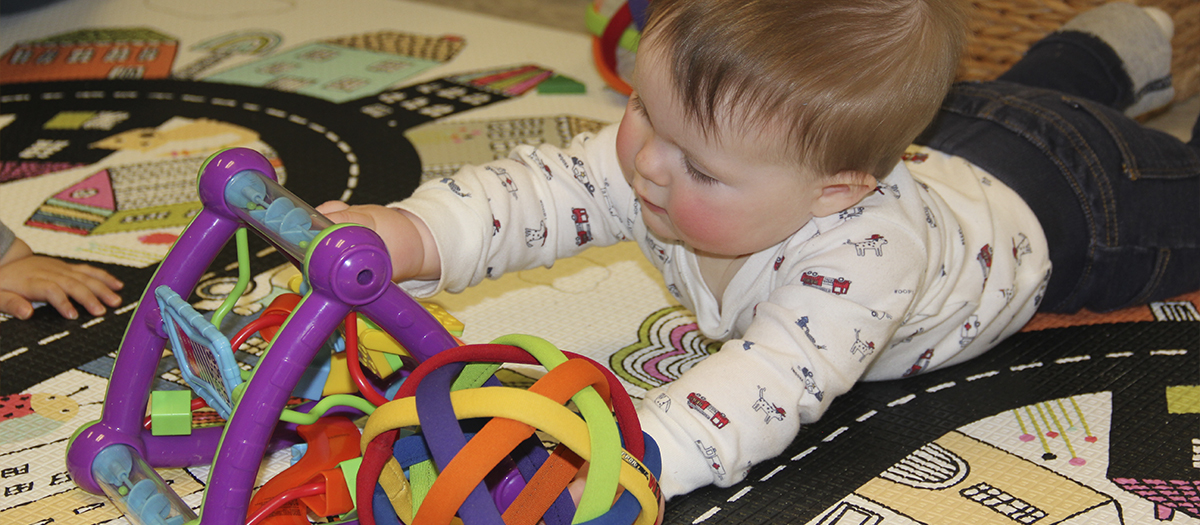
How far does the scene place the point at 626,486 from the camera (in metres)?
0.46

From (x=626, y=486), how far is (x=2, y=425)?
426 mm

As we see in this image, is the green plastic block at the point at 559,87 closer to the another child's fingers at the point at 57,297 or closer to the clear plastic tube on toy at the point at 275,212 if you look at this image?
the another child's fingers at the point at 57,297

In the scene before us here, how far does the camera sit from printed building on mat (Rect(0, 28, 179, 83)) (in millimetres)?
1272

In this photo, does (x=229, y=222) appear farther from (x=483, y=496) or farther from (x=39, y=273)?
(x=39, y=273)

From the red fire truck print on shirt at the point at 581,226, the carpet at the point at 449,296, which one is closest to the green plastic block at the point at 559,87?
the carpet at the point at 449,296

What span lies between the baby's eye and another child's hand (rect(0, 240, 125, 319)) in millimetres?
472

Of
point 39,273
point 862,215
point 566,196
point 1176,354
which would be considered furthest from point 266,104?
point 1176,354

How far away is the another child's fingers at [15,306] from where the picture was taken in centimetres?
75

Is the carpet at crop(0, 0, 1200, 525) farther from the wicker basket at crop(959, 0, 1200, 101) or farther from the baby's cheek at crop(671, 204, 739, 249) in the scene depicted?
the wicker basket at crop(959, 0, 1200, 101)

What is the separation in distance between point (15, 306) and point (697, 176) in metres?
0.53

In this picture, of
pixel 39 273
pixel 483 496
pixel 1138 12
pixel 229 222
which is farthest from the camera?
pixel 1138 12

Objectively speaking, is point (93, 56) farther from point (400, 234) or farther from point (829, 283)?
point (829, 283)

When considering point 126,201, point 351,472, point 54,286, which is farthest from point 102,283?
point 351,472

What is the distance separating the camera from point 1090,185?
0.81 metres
